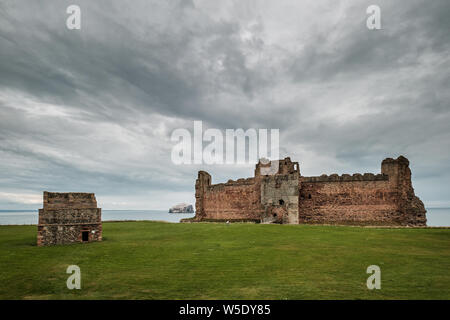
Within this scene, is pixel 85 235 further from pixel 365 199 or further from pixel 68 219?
pixel 365 199

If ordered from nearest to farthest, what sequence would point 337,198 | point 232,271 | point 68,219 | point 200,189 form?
point 232,271 < point 68,219 < point 337,198 < point 200,189

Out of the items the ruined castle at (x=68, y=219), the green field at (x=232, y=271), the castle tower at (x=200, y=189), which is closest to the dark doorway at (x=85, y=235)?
the ruined castle at (x=68, y=219)

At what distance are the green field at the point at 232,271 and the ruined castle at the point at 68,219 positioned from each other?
81.5 inches

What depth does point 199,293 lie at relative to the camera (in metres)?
8.33

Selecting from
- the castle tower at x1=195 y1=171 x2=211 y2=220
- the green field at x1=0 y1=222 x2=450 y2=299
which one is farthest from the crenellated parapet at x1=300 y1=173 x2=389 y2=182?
the green field at x1=0 y1=222 x2=450 y2=299

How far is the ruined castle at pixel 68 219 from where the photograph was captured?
19266mm

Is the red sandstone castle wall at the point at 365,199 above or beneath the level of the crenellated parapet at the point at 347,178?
beneath

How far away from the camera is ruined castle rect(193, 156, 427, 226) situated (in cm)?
3431

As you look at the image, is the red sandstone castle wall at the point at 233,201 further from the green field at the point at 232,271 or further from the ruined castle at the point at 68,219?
the green field at the point at 232,271

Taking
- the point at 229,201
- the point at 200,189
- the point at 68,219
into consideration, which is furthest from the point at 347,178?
the point at 68,219

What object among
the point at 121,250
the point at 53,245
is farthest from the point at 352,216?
the point at 53,245

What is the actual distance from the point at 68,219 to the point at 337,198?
1187 inches

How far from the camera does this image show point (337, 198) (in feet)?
124
